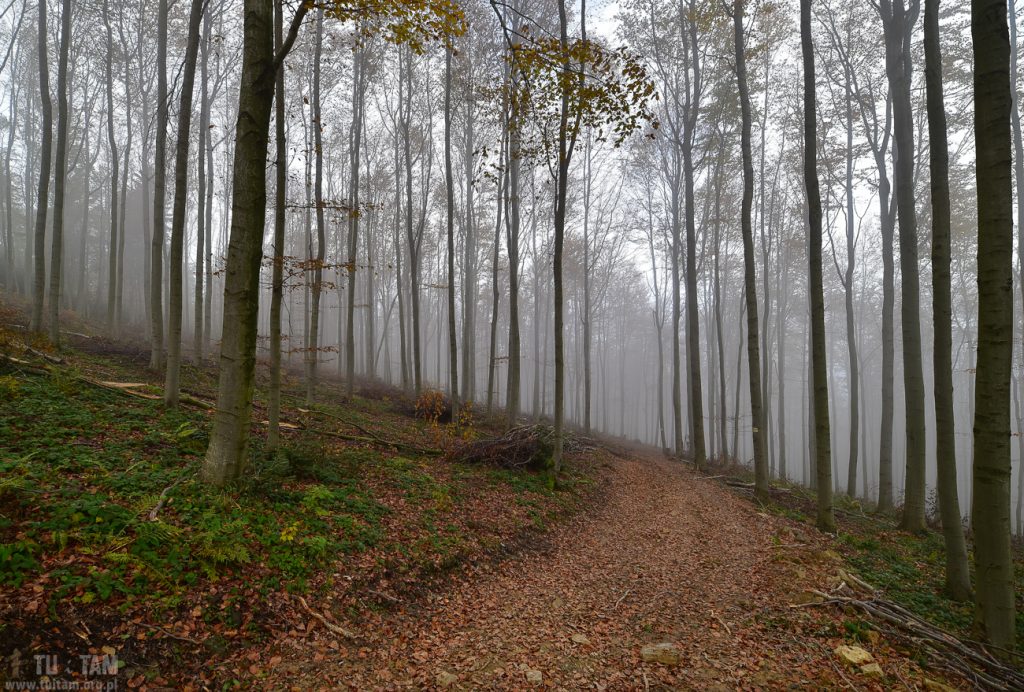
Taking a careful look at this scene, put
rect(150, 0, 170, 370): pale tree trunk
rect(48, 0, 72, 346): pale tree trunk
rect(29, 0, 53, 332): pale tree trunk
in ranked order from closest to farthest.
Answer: rect(150, 0, 170, 370): pale tree trunk
rect(48, 0, 72, 346): pale tree trunk
rect(29, 0, 53, 332): pale tree trunk

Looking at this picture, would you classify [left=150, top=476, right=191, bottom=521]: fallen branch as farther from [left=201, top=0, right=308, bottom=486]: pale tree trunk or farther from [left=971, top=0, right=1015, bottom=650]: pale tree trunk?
[left=971, top=0, right=1015, bottom=650]: pale tree trunk

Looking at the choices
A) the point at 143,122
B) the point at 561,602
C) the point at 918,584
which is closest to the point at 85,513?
the point at 561,602

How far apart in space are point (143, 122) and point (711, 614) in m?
27.3

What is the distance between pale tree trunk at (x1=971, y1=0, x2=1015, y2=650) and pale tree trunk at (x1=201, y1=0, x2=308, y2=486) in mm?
6904

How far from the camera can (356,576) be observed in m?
4.20

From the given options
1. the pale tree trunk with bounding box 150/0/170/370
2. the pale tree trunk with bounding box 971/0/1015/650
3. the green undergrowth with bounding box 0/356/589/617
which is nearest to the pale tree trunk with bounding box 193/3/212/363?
the pale tree trunk with bounding box 150/0/170/370

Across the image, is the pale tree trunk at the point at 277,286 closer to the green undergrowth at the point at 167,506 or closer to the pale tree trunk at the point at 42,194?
the green undergrowth at the point at 167,506

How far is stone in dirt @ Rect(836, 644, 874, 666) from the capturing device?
3490 mm

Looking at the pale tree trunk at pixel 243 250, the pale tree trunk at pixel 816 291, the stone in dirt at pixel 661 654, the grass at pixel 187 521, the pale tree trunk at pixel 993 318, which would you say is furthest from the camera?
the pale tree trunk at pixel 816 291

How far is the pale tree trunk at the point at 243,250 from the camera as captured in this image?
185 inches

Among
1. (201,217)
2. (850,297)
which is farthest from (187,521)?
(850,297)

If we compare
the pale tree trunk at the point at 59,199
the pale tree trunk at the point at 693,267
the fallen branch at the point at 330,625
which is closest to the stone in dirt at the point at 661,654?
the fallen branch at the point at 330,625

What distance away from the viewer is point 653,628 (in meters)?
4.17

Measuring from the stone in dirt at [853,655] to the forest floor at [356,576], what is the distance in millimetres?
62
